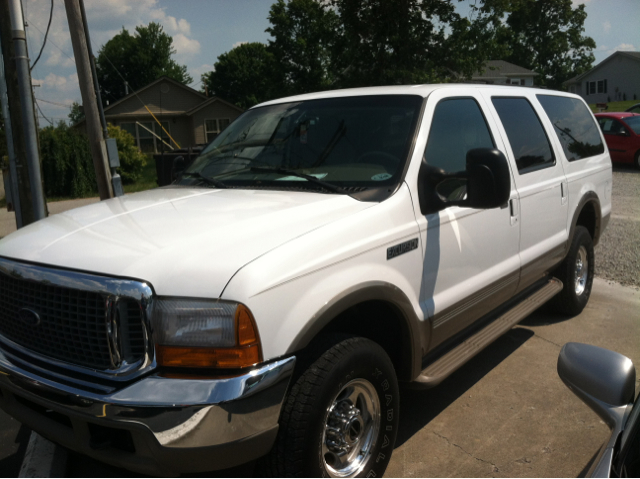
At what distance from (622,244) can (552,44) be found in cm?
6160

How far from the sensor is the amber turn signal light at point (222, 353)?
86.4 inches

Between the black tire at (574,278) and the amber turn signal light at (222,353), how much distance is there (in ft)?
12.3

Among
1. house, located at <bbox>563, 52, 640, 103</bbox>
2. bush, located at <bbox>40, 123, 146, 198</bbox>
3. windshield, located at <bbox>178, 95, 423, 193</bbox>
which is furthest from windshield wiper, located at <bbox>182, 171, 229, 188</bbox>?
house, located at <bbox>563, 52, 640, 103</bbox>

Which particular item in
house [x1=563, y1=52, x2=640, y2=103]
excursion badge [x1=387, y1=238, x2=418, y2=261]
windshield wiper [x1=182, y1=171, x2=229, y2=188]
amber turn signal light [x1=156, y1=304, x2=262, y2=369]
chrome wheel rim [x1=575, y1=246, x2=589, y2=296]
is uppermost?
house [x1=563, y1=52, x2=640, y2=103]

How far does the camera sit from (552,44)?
62906mm

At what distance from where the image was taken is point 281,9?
43.4 metres

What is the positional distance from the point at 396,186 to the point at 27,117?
20.3 feet

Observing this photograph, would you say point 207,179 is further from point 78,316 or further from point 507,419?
point 507,419

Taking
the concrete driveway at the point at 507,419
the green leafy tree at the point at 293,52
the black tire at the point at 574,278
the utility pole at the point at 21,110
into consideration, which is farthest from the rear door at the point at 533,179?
the green leafy tree at the point at 293,52

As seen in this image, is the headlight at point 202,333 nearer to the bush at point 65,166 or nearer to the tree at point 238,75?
the bush at point 65,166

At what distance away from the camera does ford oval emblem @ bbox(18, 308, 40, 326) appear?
248 centimetres

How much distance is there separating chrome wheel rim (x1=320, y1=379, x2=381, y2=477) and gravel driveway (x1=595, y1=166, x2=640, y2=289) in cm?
489

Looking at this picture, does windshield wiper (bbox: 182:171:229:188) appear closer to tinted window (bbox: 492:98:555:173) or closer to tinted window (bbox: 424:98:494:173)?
tinted window (bbox: 424:98:494:173)

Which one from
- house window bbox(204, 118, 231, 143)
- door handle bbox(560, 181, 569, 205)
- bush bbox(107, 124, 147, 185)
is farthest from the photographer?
house window bbox(204, 118, 231, 143)
